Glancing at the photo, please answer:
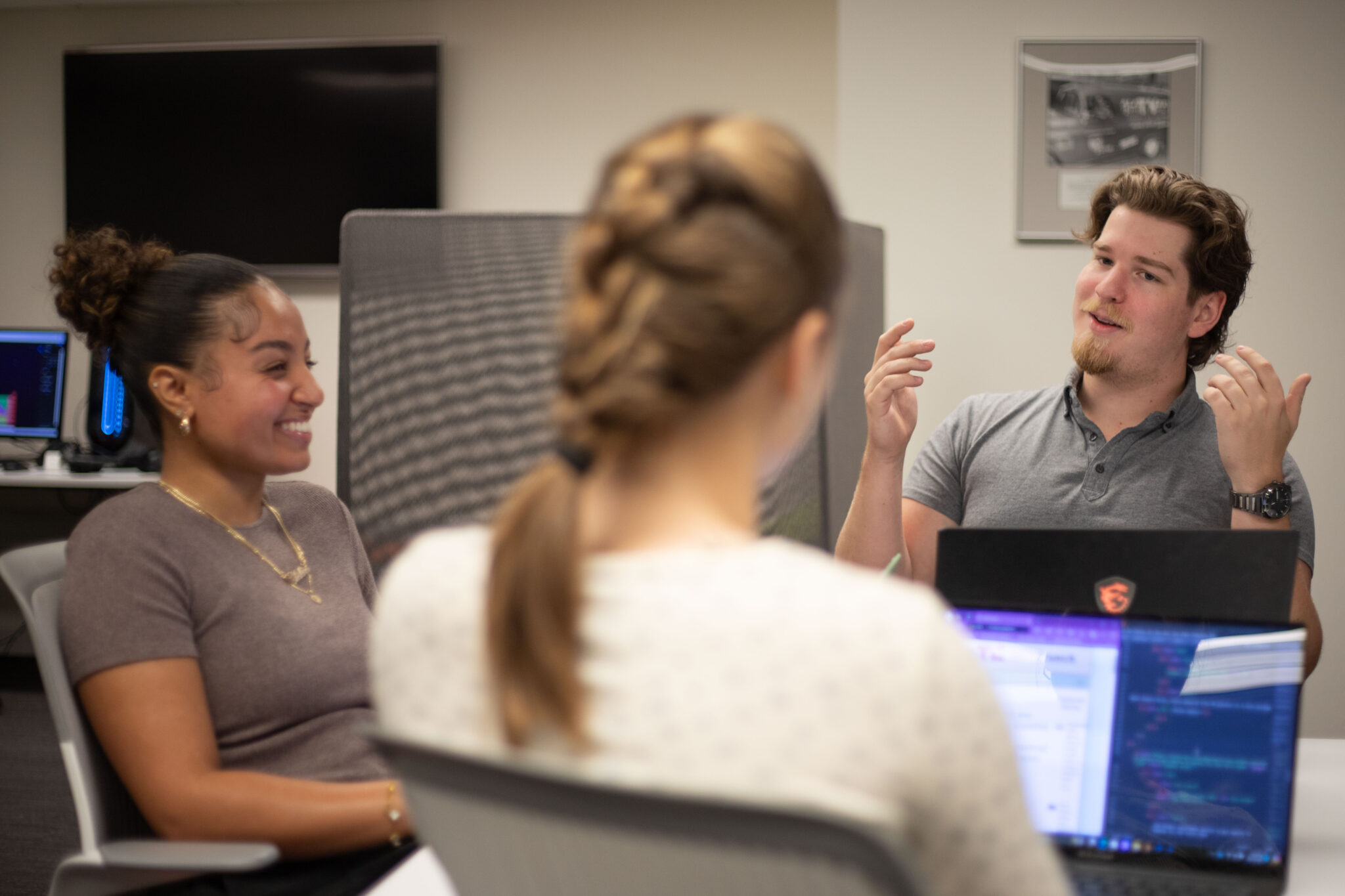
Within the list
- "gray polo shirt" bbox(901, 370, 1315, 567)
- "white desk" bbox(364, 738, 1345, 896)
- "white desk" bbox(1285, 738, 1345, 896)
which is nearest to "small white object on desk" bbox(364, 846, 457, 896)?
"white desk" bbox(364, 738, 1345, 896)

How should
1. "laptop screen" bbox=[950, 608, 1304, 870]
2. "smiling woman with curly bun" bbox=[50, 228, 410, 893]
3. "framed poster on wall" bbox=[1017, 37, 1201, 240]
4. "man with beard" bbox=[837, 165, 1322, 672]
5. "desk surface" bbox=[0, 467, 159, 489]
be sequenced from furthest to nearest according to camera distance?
"desk surface" bbox=[0, 467, 159, 489], "framed poster on wall" bbox=[1017, 37, 1201, 240], "man with beard" bbox=[837, 165, 1322, 672], "smiling woman with curly bun" bbox=[50, 228, 410, 893], "laptop screen" bbox=[950, 608, 1304, 870]

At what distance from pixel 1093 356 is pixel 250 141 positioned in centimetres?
362

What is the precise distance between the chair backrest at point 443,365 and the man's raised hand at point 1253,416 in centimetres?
69

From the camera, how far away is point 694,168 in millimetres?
546

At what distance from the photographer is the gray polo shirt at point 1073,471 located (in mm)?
1729

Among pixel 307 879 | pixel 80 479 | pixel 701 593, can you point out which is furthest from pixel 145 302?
pixel 80 479

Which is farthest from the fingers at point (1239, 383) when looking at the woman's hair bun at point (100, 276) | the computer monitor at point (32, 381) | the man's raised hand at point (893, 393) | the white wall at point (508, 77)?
the computer monitor at point (32, 381)

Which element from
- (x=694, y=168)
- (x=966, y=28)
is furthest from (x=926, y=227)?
(x=694, y=168)

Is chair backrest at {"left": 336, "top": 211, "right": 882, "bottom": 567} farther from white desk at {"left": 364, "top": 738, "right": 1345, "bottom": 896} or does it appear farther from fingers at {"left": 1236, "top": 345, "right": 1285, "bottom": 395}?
fingers at {"left": 1236, "top": 345, "right": 1285, "bottom": 395}

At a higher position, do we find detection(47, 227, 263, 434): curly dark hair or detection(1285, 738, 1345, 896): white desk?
detection(47, 227, 263, 434): curly dark hair

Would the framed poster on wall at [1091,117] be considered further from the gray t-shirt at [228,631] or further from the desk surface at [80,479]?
the desk surface at [80,479]

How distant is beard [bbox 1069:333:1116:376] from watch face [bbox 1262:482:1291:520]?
1.11 ft

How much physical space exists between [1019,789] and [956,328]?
8.46 ft

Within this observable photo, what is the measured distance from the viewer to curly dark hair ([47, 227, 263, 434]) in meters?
1.36
